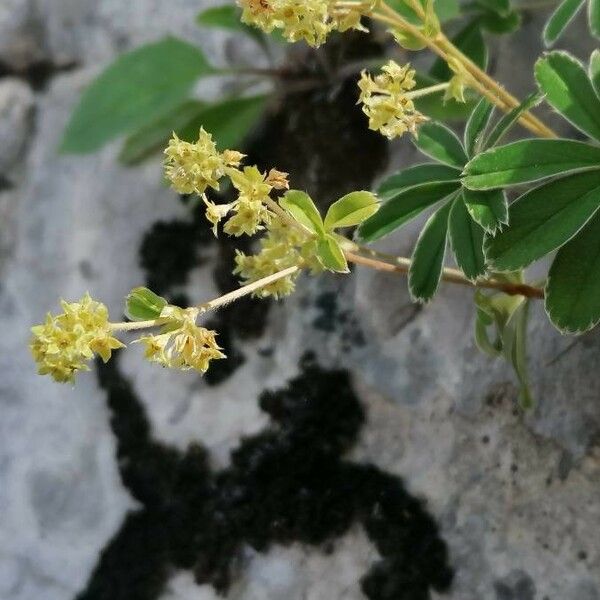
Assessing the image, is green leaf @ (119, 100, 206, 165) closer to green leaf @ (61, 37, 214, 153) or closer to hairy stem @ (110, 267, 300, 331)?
green leaf @ (61, 37, 214, 153)

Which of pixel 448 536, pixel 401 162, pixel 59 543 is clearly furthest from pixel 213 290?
pixel 448 536

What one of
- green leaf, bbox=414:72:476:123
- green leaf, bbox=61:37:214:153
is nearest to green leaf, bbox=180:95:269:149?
green leaf, bbox=61:37:214:153

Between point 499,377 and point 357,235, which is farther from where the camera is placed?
point 499,377

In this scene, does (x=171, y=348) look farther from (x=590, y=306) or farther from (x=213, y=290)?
(x=213, y=290)

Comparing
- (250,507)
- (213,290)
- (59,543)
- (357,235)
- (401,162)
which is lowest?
(59,543)

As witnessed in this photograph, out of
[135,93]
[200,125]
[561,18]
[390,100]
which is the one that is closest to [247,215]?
[390,100]
